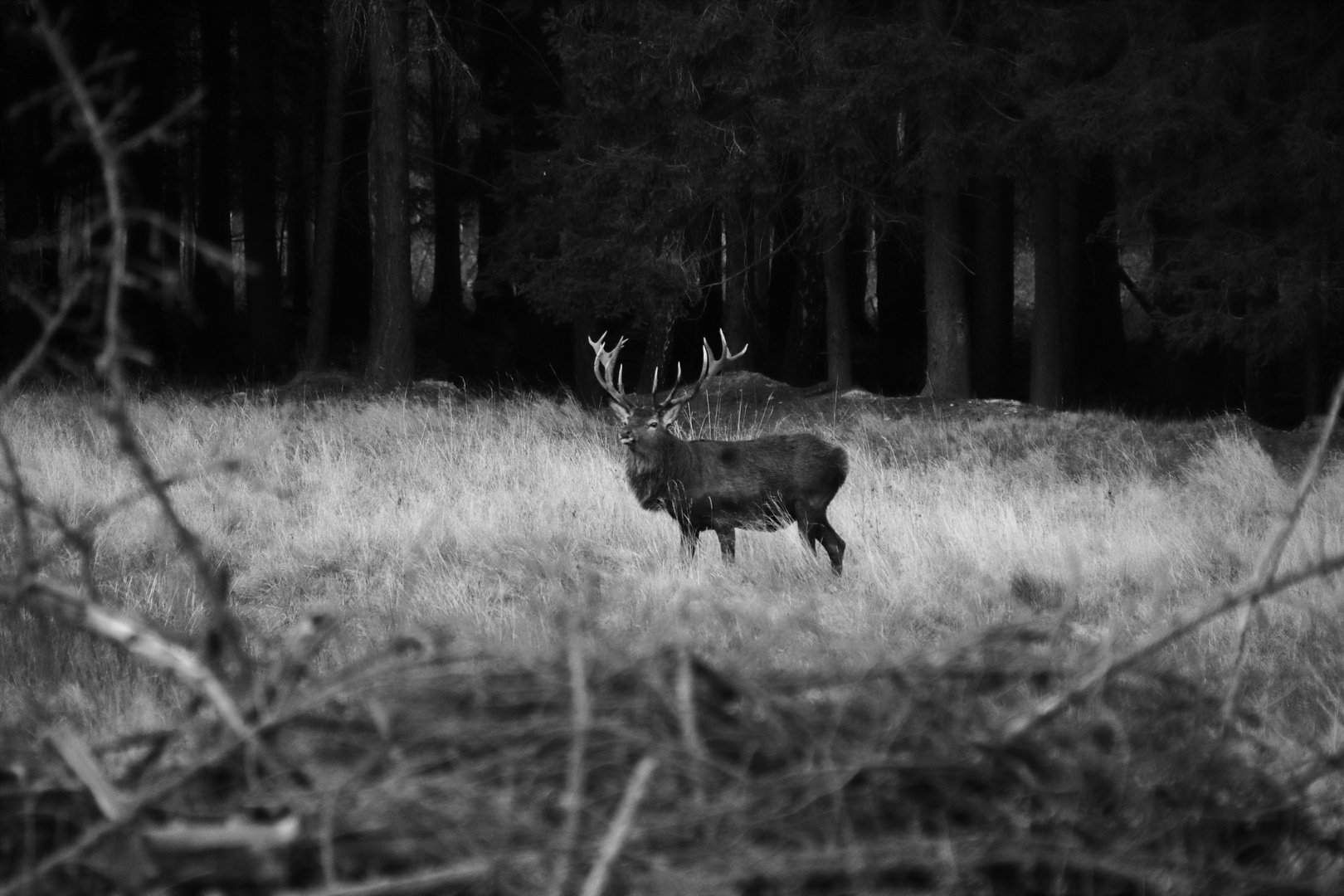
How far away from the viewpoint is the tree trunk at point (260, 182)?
23.3 meters

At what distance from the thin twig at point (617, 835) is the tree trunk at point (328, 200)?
19.2m

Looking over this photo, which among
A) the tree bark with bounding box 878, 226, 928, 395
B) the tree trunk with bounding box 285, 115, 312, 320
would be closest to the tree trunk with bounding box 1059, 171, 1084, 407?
the tree bark with bounding box 878, 226, 928, 395

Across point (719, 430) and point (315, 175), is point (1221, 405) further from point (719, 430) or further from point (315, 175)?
point (315, 175)

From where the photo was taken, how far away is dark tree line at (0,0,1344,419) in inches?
615

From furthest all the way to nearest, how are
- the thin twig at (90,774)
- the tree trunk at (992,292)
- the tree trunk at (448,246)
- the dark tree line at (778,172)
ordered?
1. the tree trunk at (448,246)
2. the tree trunk at (992,292)
3. the dark tree line at (778,172)
4. the thin twig at (90,774)

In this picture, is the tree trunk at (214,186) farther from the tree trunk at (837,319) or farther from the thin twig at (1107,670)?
the thin twig at (1107,670)

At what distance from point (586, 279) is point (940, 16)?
232 inches

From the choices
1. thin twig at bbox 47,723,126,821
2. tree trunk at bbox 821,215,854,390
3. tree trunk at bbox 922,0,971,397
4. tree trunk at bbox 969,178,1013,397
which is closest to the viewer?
thin twig at bbox 47,723,126,821

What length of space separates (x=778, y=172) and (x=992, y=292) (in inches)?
247

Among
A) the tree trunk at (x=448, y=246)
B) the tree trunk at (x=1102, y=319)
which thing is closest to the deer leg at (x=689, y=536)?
the tree trunk at (x=1102, y=319)

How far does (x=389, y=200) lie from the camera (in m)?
19.5

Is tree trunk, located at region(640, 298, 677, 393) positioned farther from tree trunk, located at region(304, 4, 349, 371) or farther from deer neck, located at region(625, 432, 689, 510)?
deer neck, located at region(625, 432, 689, 510)

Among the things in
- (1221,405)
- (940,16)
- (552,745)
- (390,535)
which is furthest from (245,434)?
(1221,405)

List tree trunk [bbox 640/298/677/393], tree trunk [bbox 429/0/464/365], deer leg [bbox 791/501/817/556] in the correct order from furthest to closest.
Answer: tree trunk [bbox 429/0/464/365], tree trunk [bbox 640/298/677/393], deer leg [bbox 791/501/817/556]
